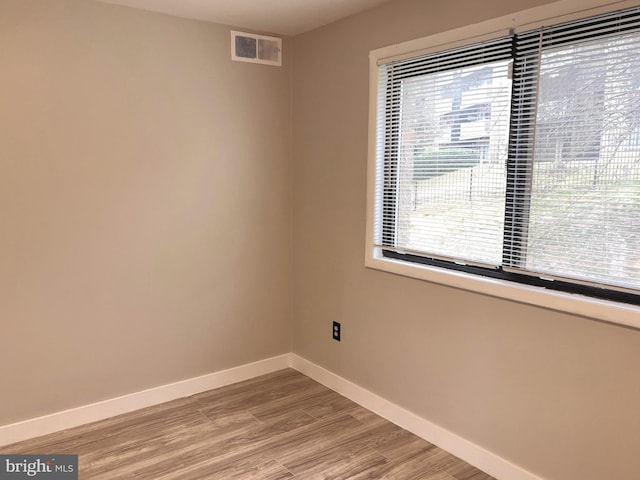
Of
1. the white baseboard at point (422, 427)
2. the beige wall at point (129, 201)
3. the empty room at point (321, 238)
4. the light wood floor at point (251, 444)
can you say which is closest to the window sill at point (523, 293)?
the empty room at point (321, 238)

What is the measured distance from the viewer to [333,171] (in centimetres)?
315

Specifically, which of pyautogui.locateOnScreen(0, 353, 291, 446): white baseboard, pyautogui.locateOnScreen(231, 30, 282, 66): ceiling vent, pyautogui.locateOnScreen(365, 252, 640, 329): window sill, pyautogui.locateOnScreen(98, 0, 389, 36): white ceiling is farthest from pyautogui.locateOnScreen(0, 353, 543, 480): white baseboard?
pyautogui.locateOnScreen(98, 0, 389, 36): white ceiling

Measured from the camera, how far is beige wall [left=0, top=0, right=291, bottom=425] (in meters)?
2.55

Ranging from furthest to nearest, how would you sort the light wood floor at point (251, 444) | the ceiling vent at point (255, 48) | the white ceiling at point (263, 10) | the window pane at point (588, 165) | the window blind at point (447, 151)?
the ceiling vent at point (255, 48) → the white ceiling at point (263, 10) → the light wood floor at point (251, 444) → the window blind at point (447, 151) → the window pane at point (588, 165)

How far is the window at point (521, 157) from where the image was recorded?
1.88 metres

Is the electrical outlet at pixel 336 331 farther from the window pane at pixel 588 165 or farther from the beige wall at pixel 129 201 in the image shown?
the window pane at pixel 588 165

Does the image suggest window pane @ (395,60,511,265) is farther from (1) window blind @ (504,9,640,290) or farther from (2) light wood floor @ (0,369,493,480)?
(2) light wood floor @ (0,369,493,480)

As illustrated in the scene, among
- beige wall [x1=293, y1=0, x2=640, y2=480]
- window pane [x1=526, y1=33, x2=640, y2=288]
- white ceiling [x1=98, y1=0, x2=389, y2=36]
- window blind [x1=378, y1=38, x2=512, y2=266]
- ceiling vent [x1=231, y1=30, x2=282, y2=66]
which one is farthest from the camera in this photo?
ceiling vent [x1=231, y1=30, x2=282, y2=66]

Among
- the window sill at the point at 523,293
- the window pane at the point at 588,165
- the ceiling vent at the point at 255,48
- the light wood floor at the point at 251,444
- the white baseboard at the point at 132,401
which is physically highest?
the ceiling vent at the point at 255,48

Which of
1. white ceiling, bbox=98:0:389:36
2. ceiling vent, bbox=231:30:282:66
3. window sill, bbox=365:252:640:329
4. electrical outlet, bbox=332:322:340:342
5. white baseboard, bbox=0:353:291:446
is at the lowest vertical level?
white baseboard, bbox=0:353:291:446

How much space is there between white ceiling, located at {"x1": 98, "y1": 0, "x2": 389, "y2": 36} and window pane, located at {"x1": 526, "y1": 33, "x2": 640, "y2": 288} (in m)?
1.15

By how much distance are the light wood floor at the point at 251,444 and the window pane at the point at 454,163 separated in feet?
3.41

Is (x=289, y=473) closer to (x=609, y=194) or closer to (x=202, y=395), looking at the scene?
(x=202, y=395)

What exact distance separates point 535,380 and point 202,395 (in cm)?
203
